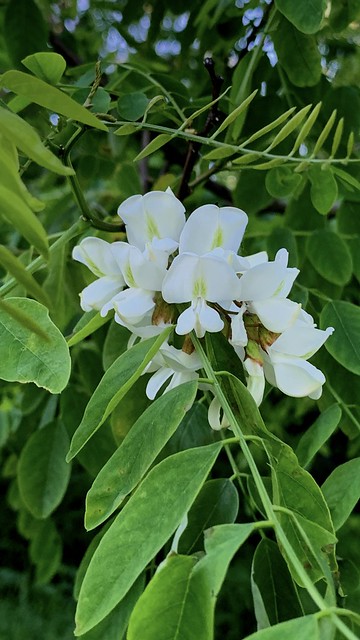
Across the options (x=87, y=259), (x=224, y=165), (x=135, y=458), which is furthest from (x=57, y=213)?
(x=135, y=458)

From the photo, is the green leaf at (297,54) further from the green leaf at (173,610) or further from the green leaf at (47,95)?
the green leaf at (173,610)

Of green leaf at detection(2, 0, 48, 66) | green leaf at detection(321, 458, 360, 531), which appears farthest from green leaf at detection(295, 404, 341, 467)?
green leaf at detection(2, 0, 48, 66)

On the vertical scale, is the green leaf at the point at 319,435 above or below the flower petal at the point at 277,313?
below

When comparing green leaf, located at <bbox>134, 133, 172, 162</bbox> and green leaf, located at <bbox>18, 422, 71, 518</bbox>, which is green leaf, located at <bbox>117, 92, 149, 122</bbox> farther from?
green leaf, located at <bbox>18, 422, 71, 518</bbox>

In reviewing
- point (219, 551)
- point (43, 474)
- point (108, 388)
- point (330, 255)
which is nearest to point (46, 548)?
point (43, 474)

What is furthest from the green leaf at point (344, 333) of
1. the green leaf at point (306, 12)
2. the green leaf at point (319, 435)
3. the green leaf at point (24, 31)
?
the green leaf at point (24, 31)

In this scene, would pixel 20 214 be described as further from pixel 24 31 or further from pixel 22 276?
pixel 24 31

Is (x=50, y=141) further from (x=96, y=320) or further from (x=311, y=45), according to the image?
(x=311, y=45)
